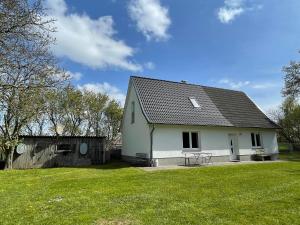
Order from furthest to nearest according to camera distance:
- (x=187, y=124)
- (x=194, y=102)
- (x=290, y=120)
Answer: (x=290, y=120), (x=194, y=102), (x=187, y=124)

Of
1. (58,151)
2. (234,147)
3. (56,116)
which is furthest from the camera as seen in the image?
(56,116)

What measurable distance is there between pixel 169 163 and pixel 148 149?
67.7 inches

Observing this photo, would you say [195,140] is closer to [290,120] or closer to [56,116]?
[56,116]

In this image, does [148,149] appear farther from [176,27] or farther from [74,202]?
[74,202]

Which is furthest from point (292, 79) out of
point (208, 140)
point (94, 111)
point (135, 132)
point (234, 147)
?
point (94, 111)

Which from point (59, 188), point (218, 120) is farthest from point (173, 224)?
point (218, 120)

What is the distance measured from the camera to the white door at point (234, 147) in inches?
770

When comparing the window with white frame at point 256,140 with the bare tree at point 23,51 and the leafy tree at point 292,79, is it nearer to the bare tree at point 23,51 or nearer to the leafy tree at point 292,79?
the leafy tree at point 292,79

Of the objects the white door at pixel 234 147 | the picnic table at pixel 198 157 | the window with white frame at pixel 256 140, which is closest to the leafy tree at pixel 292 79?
the window with white frame at pixel 256 140

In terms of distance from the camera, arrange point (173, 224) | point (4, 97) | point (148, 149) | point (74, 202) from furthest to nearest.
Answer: point (148, 149) < point (4, 97) < point (74, 202) < point (173, 224)

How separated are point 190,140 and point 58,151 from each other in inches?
400

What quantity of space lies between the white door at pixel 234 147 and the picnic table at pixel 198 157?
2750 mm

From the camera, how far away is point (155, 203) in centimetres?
651

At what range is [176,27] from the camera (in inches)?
590
